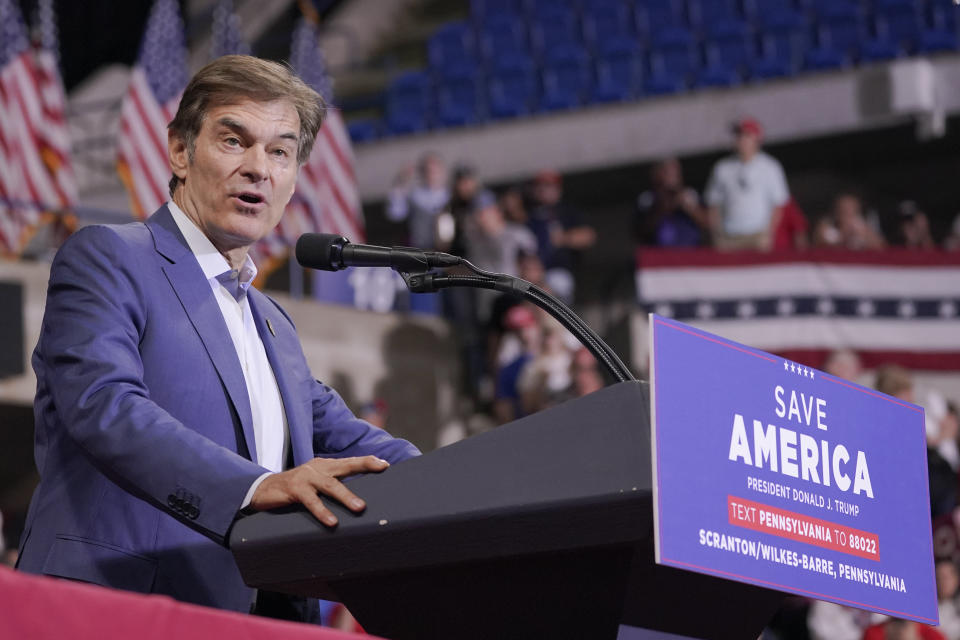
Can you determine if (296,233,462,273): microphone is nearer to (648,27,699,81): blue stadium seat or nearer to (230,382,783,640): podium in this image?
(230,382,783,640): podium

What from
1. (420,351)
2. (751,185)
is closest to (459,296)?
(420,351)

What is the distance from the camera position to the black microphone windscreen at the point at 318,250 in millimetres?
2023

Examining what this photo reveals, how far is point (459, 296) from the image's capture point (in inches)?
392

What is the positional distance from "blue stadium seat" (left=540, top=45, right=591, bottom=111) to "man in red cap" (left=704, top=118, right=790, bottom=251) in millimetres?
4096

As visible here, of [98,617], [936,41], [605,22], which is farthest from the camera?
[605,22]

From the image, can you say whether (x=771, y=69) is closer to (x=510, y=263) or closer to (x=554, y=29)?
(x=554, y=29)

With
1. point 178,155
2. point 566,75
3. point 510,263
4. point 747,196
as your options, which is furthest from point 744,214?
point 178,155

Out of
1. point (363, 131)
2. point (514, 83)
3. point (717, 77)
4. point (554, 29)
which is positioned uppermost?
point (554, 29)

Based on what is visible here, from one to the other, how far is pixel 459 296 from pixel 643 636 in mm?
8263

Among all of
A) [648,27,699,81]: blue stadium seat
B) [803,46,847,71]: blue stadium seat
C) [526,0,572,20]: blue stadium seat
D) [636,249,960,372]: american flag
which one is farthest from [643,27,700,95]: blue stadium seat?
[636,249,960,372]: american flag

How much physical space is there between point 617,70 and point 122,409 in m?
11.3

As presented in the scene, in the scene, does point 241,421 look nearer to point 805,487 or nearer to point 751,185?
point 805,487

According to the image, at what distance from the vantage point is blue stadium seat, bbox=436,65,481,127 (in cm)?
1301

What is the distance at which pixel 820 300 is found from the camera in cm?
859
